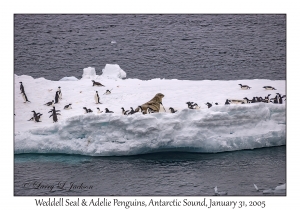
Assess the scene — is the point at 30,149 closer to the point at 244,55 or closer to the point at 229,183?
the point at 229,183

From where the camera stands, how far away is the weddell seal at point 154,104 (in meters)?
25.3

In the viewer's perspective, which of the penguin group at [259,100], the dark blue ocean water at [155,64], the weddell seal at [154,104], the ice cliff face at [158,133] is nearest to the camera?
the dark blue ocean water at [155,64]

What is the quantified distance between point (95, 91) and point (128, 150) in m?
5.38

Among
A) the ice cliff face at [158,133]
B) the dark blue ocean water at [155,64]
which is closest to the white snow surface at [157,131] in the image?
the ice cliff face at [158,133]

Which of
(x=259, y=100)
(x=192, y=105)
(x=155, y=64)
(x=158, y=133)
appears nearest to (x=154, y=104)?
(x=192, y=105)

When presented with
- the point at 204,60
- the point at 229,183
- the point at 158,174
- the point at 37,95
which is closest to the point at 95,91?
the point at 37,95

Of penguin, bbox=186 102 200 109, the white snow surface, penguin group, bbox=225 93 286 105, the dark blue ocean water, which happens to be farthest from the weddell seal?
penguin group, bbox=225 93 286 105

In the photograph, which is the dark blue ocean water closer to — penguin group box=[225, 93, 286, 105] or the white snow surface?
the white snow surface

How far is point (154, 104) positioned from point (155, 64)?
644 inches

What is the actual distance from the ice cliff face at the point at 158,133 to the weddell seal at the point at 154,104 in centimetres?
78

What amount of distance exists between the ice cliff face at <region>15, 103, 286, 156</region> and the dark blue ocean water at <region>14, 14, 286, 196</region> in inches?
15.3

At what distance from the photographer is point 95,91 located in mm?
28656

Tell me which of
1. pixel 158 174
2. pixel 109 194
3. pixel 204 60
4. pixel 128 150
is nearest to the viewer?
pixel 109 194

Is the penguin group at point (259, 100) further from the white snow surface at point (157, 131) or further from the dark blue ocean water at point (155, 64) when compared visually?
the dark blue ocean water at point (155, 64)
